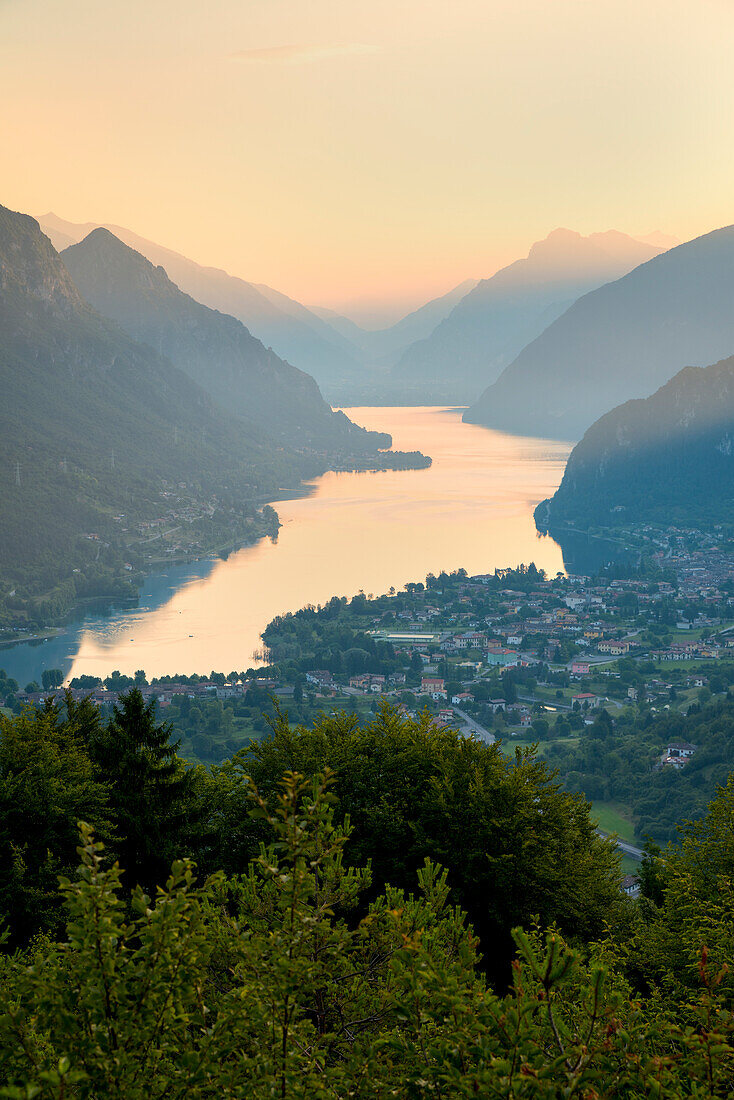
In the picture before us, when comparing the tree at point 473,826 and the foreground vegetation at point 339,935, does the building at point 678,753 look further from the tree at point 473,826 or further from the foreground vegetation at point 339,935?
the tree at point 473,826

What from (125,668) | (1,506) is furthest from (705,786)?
(1,506)

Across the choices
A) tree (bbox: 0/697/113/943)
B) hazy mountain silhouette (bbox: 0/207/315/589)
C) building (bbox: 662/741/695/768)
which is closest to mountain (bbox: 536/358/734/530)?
hazy mountain silhouette (bbox: 0/207/315/589)

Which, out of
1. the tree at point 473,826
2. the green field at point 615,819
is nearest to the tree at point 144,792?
the tree at point 473,826

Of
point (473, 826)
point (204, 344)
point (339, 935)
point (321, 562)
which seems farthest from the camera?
point (204, 344)

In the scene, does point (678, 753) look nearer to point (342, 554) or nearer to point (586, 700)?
point (586, 700)

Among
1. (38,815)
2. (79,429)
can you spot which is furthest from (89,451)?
(38,815)
